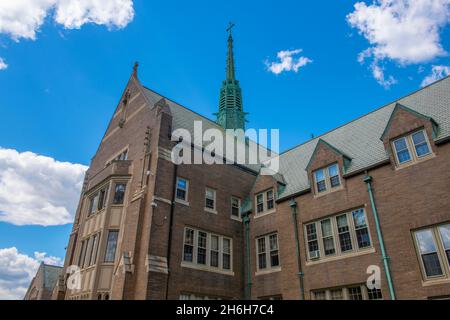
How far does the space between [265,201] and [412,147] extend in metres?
10.3

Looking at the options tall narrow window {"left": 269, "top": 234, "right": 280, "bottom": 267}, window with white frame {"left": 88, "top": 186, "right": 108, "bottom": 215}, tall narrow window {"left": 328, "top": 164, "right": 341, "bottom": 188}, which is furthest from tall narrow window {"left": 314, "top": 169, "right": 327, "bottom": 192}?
window with white frame {"left": 88, "top": 186, "right": 108, "bottom": 215}

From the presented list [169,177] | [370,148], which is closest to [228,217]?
[169,177]

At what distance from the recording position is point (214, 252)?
2259cm

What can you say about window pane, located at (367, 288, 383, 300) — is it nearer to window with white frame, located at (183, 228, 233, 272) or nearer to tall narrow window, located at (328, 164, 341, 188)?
tall narrow window, located at (328, 164, 341, 188)

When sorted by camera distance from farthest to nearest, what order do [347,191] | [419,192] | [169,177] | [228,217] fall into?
[228,217], [169,177], [347,191], [419,192]

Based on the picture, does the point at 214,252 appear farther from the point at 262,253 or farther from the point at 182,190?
the point at 182,190

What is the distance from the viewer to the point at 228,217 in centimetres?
2452

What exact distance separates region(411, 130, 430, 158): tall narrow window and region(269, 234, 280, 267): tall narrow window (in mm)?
10030

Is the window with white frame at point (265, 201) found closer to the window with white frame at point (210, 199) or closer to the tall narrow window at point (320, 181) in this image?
the window with white frame at point (210, 199)

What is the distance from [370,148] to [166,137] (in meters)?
12.8

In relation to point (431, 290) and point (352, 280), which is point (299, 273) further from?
point (431, 290)

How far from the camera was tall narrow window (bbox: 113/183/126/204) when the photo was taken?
73.9 ft
